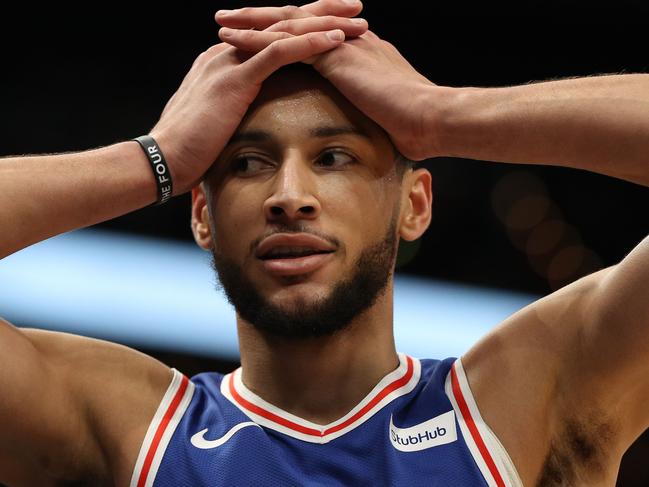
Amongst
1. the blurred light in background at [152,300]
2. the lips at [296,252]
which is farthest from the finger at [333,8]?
the blurred light in background at [152,300]

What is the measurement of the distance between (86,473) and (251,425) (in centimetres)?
43

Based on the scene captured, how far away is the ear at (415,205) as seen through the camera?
2.79 meters

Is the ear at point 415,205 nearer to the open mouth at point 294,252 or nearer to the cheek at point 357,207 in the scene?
the cheek at point 357,207

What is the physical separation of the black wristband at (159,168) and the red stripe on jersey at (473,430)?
0.89 metres

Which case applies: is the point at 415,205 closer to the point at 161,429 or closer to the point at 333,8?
the point at 333,8

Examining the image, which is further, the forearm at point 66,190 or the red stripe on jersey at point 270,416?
the red stripe on jersey at point 270,416

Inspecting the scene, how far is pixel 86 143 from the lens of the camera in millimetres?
5738

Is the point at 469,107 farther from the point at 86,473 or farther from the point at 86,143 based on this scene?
the point at 86,143

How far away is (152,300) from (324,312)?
3.38 meters

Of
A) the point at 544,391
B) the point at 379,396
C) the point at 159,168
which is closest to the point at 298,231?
the point at 159,168

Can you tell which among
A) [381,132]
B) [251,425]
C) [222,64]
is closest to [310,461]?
[251,425]

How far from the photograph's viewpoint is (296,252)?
2.45m

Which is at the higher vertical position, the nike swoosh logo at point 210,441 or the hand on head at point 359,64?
the hand on head at point 359,64

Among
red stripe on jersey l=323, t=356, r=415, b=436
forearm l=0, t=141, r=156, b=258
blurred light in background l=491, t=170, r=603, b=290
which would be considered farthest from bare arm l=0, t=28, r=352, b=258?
blurred light in background l=491, t=170, r=603, b=290
